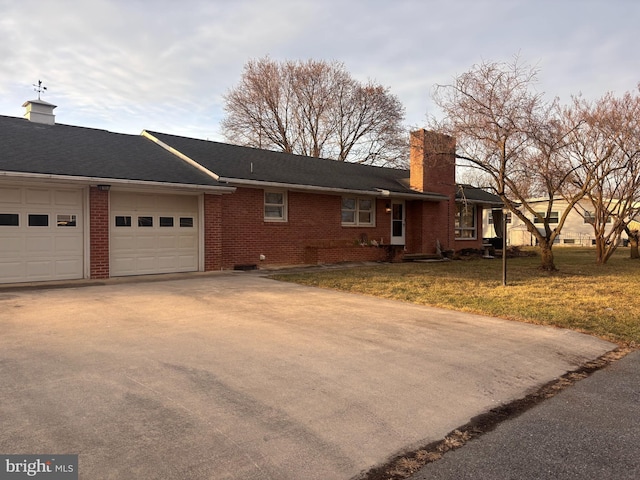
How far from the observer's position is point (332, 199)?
1661 centimetres

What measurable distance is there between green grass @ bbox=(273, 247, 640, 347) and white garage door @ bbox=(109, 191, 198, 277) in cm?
303

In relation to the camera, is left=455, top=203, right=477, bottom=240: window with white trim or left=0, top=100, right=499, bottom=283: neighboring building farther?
left=455, top=203, right=477, bottom=240: window with white trim

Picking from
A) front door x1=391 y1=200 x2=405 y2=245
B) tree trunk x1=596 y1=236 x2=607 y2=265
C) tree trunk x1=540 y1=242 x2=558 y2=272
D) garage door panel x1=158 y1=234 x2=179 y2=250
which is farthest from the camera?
front door x1=391 y1=200 x2=405 y2=245

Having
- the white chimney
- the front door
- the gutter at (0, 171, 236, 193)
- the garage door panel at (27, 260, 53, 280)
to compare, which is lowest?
the garage door panel at (27, 260, 53, 280)

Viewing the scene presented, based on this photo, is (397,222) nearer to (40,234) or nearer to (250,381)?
(40,234)

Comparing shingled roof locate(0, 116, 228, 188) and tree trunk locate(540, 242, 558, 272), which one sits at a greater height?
shingled roof locate(0, 116, 228, 188)

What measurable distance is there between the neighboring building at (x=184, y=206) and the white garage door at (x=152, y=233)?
0.03m

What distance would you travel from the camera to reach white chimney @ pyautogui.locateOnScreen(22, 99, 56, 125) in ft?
45.4

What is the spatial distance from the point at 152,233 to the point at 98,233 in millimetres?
1523

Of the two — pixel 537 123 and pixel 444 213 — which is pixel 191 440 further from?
pixel 444 213

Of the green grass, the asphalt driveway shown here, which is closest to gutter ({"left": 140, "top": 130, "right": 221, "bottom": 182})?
the green grass

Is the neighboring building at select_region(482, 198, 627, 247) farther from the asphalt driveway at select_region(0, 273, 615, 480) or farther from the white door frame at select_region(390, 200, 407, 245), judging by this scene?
the asphalt driveway at select_region(0, 273, 615, 480)

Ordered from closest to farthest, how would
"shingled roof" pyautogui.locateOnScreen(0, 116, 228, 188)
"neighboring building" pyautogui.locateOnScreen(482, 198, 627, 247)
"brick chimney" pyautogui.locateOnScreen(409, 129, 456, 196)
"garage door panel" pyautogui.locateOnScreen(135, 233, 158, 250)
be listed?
"shingled roof" pyautogui.locateOnScreen(0, 116, 228, 188) → "garage door panel" pyautogui.locateOnScreen(135, 233, 158, 250) → "brick chimney" pyautogui.locateOnScreen(409, 129, 456, 196) → "neighboring building" pyautogui.locateOnScreen(482, 198, 627, 247)

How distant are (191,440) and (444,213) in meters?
18.7
